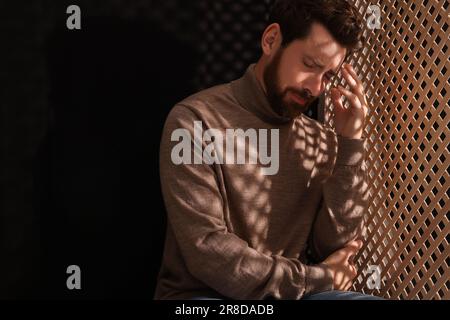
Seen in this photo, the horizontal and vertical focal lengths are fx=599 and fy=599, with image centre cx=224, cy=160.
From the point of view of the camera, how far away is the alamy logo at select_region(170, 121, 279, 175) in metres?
1.30

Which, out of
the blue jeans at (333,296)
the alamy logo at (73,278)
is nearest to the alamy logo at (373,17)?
the blue jeans at (333,296)

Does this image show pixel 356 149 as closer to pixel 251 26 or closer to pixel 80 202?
pixel 251 26

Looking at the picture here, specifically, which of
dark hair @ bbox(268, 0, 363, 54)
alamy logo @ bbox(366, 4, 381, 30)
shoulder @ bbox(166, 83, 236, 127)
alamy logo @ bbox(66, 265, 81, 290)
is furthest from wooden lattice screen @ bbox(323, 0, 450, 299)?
alamy logo @ bbox(66, 265, 81, 290)

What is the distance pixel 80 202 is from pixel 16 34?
1.51 ft

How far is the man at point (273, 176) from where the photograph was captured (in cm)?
127

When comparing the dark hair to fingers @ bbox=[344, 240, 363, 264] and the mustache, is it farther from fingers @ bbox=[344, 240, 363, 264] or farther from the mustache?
fingers @ bbox=[344, 240, 363, 264]

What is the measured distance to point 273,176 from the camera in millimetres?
1438

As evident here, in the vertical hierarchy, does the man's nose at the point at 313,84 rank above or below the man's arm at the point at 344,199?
above

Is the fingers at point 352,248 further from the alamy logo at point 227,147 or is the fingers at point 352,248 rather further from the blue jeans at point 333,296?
the alamy logo at point 227,147

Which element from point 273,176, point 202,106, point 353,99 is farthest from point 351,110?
point 202,106

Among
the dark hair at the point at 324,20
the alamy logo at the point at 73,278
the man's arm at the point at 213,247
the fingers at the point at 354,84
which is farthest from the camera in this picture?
the alamy logo at the point at 73,278

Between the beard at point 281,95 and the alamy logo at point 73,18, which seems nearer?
the beard at point 281,95

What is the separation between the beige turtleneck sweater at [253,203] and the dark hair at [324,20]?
14 centimetres
